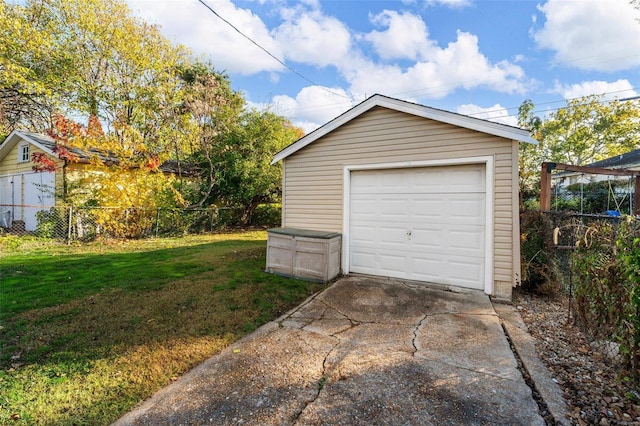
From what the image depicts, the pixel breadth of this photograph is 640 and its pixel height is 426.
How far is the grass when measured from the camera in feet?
7.30

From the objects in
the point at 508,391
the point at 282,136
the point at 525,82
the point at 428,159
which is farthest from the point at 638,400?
the point at 525,82

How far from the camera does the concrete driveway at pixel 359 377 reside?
2.01 m

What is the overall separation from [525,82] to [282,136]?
12482 millimetres

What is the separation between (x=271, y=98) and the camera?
530 inches

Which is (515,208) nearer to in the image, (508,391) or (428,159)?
(428,159)

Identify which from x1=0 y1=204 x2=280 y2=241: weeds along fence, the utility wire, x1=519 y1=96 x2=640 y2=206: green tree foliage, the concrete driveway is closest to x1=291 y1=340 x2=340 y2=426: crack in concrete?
the concrete driveway

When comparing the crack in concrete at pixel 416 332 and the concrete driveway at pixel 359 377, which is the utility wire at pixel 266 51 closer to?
the concrete driveway at pixel 359 377

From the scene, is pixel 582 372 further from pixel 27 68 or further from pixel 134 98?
pixel 27 68

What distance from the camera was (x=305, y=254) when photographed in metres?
5.57

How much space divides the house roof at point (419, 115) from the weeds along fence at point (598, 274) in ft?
5.33

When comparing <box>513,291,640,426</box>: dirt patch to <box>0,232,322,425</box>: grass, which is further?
<box>0,232,322,425</box>: grass

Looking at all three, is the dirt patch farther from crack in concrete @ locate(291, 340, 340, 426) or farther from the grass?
the grass

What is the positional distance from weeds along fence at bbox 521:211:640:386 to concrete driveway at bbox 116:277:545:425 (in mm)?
851

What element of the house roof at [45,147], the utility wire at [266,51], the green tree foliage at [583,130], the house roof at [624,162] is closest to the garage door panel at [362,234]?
the utility wire at [266,51]
